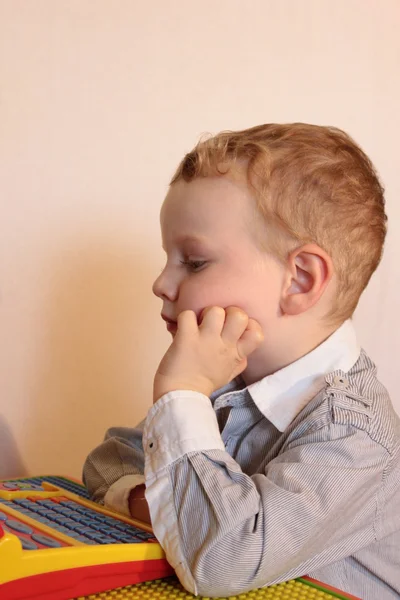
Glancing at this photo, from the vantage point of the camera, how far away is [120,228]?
1308 mm

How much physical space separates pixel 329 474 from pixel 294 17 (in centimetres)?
Answer: 105

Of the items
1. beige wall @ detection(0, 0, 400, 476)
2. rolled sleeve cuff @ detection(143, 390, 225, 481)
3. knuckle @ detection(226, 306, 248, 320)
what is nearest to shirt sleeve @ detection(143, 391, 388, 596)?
rolled sleeve cuff @ detection(143, 390, 225, 481)

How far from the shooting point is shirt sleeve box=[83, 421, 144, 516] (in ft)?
2.82

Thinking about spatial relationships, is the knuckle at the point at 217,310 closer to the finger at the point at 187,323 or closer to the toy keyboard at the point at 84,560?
the finger at the point at 187,323

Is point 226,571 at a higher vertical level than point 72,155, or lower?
lower

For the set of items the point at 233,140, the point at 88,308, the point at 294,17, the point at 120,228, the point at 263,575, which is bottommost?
the point at 263,575

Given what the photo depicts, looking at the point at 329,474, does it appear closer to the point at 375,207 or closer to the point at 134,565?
the point at 134,565

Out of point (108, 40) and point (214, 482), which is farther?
point (108, 40)

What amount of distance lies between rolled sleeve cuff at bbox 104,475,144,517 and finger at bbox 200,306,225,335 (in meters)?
0.20

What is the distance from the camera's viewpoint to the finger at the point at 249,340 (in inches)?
31.4

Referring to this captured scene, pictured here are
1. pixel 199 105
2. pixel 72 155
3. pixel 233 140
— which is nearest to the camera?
pixel 233 140

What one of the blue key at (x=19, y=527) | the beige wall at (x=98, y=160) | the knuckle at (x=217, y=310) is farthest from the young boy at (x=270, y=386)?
the beige wall at (x=98, y=160)

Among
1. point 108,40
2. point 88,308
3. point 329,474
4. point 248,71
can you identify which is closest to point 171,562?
point 329,474

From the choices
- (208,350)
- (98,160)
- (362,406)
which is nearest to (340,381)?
(362,406)
